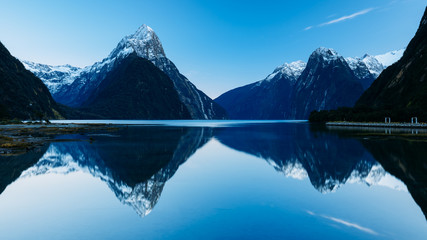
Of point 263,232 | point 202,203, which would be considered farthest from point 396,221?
point 202,203

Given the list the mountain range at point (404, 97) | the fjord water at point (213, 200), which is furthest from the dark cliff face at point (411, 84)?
the fjord water at point (213, 200)

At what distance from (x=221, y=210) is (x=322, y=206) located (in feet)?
16.8

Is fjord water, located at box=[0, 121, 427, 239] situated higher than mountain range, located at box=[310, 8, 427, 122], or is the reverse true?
mountain range, located at box=[310, 8, 427, 122]

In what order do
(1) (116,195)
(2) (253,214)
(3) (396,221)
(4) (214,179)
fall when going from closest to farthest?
(3) (396,221) → (2) (253,214) → (1) (116,195) → (4) (214,179)

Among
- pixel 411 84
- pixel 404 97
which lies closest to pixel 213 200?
pixel 404 97

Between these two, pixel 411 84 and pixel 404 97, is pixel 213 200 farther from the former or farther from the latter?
pixel 411 84

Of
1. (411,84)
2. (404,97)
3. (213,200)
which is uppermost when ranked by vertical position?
(411,84)

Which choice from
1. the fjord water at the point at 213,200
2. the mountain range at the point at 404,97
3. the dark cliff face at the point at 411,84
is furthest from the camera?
the dark cliff face at the point at 411,84

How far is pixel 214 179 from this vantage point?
74.6 feet

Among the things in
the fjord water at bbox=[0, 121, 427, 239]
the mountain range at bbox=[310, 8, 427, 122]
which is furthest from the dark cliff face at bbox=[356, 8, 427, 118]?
the fjord water at bbox=[0, 121, 427, 239]

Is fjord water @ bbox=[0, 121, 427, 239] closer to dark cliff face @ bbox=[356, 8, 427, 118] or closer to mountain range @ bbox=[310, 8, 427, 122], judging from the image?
mountain range @ bbox=[310, 8, 427, 122]

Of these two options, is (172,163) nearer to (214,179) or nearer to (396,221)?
(214,179)

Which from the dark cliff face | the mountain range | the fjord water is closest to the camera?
the fjord water

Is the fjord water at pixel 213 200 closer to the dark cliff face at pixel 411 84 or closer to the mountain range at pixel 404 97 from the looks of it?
the mountain range at pixel 404 97
